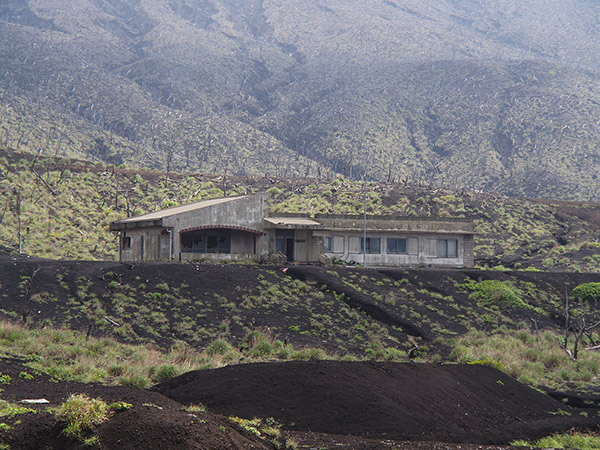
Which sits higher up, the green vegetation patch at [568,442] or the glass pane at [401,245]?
the glass pane at [401,245]

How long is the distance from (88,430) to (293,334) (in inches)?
840

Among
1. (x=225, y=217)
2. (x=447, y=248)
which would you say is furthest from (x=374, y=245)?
(x=225, y=217)

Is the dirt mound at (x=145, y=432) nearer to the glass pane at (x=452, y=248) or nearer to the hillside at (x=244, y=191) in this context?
the glass pane at (x=452, y=248)

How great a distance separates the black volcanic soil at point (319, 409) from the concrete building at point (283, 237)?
23589 millimetres

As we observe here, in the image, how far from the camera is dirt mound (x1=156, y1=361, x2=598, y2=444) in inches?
771

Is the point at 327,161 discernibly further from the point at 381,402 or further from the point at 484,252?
the point at 381,402

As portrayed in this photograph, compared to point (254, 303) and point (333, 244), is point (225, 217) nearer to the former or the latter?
point (333, 244)

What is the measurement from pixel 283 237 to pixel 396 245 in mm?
7950

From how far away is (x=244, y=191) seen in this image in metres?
85.7

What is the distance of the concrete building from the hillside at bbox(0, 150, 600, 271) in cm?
1545

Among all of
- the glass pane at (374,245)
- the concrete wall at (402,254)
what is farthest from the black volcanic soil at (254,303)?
the glass pane at (374,245)

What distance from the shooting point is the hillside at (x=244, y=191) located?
224 ft

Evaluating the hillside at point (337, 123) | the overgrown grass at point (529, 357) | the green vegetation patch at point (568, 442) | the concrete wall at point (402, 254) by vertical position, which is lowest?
the green vegetation patch at point (568, 442)

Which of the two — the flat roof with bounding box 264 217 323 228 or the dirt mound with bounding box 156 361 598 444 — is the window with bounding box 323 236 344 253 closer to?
the flat roof with bounding box 264 217 323 228
